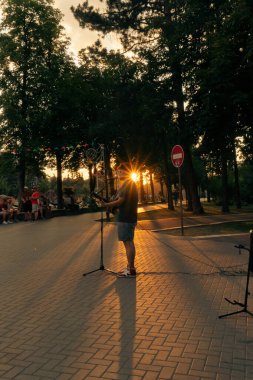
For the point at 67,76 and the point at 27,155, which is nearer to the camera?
the point at 27,155

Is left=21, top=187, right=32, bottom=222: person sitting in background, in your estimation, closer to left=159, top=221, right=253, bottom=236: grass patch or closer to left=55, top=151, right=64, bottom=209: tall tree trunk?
left=55, top=151, right=64, bottom=209: tall tree trunk

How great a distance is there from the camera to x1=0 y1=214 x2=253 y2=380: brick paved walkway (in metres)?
3.75

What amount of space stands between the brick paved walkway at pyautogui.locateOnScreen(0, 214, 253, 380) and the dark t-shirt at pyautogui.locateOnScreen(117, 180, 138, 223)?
1119mm

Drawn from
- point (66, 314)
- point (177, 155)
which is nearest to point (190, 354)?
point (66, 314)

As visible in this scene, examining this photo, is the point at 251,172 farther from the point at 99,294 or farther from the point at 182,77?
the point at 99,294

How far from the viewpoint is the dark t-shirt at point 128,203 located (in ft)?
24.7

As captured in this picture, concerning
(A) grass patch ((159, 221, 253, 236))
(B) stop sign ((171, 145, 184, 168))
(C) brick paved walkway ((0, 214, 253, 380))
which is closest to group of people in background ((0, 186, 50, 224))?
(A) grass patch ((159, 221, 253, 236))

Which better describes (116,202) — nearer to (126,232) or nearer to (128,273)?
(126,232)

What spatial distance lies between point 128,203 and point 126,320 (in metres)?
2.82

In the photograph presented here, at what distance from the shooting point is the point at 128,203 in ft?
24.8

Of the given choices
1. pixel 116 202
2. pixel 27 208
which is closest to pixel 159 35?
pixel 27 208

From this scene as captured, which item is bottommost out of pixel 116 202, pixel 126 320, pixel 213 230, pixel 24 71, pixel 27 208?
pixel 126 320

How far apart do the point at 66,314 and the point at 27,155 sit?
2748cm

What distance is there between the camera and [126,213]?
7.57m
